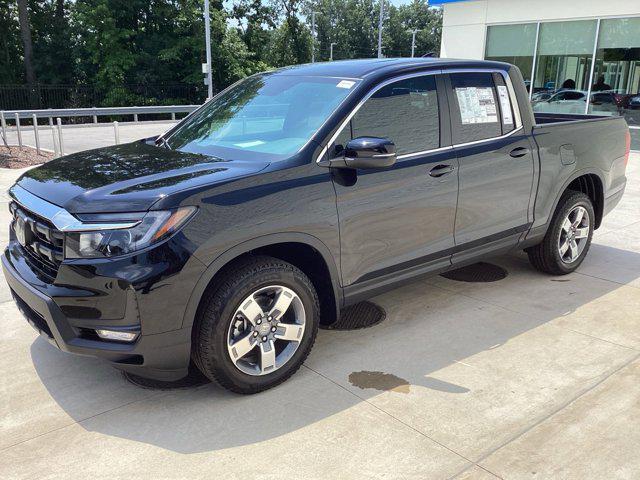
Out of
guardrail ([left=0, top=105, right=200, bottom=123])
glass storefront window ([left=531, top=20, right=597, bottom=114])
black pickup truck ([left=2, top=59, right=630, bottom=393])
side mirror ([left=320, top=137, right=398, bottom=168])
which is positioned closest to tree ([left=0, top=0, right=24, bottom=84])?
guardrail ([left=0, top=105, right=200, bottom=123])

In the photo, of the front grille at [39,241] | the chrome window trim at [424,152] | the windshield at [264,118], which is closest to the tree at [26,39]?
the windshield at [264,118]

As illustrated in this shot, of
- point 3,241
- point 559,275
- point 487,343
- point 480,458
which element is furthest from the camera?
point 3,241

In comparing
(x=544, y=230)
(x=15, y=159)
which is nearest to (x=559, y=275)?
(x=544, y=230)

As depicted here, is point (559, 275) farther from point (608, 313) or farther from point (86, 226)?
point (86, 226)

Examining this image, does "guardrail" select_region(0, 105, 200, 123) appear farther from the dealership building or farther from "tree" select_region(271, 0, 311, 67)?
"tree" select_region(271, 0, 311, 67)

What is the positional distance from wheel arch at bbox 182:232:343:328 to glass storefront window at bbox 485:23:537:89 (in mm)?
12909

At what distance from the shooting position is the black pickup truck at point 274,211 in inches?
114

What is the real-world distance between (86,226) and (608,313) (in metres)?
3.88

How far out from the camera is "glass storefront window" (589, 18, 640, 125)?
13070 mm

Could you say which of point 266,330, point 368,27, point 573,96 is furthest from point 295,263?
point 368,27

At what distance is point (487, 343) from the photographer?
4.09 m

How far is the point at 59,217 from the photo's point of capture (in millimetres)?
2961

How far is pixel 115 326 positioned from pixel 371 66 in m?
2.36

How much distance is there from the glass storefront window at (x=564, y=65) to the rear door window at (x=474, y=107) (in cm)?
1096
